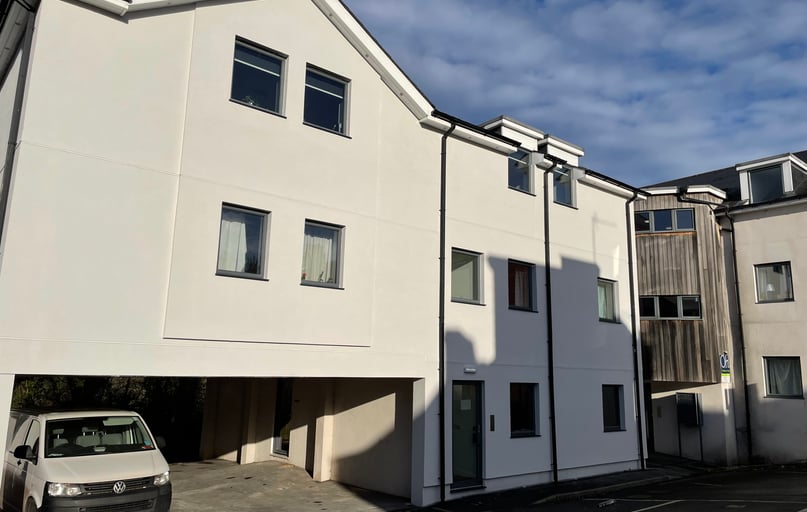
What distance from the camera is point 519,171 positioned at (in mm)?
15906

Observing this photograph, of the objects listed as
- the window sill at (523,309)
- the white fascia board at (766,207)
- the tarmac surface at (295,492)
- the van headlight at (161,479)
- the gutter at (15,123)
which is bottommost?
the tarmac surface at (295,492)

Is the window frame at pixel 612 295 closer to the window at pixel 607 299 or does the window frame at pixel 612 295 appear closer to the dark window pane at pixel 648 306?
the window at pixel 607 299

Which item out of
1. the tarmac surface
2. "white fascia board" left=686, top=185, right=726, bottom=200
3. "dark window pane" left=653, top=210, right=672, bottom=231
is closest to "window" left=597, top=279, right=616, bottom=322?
the tarmac surface

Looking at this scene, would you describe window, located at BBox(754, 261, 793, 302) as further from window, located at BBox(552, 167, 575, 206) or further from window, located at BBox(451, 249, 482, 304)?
window, located at BBox(451, 249, 482, 304)

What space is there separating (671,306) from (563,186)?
7.74 metres

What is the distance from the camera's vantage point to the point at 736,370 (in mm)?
21062

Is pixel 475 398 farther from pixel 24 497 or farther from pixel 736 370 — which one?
pixel 736 370

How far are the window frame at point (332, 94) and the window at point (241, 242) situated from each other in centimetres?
220

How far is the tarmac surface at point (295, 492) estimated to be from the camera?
11.5 metres

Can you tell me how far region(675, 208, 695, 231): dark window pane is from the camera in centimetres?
2164

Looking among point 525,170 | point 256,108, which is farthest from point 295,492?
point 525,170

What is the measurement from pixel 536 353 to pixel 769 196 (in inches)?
513

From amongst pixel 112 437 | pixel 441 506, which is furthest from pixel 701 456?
pixel 112 437

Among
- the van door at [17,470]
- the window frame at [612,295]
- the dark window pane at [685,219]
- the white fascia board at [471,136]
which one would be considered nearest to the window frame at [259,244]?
the van door at [17,470]
